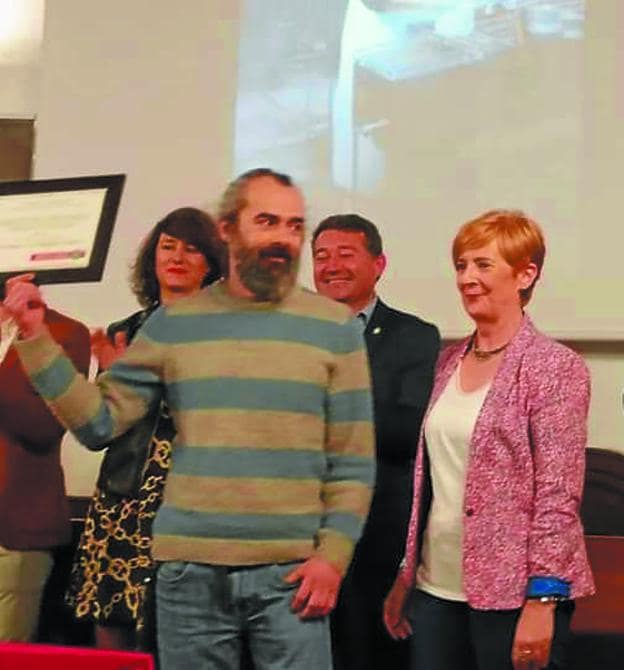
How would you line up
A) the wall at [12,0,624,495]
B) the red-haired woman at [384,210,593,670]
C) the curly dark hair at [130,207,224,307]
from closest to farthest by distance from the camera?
the red-haired woman at [384,210,593,670]
the curly dark hair at [130,207,224,307]
the wall at [12,0,624,495]

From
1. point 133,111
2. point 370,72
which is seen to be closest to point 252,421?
point 370,72

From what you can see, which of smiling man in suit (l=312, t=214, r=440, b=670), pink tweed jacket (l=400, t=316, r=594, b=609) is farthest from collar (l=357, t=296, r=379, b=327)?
pink tweed jacket (l=400, t=316, r=594, b=609)

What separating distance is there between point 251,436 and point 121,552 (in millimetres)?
536

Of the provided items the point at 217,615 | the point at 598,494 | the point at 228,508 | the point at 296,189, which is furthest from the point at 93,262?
the point at 598,494

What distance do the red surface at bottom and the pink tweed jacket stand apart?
51cm

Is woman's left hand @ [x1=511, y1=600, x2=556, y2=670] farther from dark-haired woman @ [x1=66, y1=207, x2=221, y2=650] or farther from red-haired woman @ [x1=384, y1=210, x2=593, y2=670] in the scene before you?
dark-haired woman @ [x1=66, y1=207, x2=221, y2=650]

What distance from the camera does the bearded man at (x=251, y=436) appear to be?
1481mm

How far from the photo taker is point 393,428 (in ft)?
6.60

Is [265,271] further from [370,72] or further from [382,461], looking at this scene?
[370,72]

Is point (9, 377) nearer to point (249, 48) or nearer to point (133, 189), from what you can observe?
point (133, 189)

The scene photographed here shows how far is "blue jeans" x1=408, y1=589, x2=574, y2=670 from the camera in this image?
5.21ft

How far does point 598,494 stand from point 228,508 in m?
1.19

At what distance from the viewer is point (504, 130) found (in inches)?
101

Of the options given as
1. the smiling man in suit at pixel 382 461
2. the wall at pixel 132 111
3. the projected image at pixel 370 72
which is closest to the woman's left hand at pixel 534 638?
the smiling man in suit at pixel 382 461
